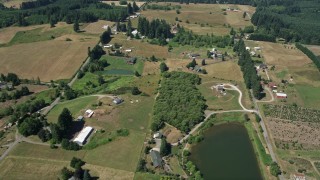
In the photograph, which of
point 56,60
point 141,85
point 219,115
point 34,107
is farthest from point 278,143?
point 56,60

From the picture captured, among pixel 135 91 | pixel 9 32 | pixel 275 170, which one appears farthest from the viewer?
pixel 9 32

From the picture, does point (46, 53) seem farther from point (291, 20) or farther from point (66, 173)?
point (291, 20)

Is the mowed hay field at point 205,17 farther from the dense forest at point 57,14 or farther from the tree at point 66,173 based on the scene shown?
the tree at point 66,173

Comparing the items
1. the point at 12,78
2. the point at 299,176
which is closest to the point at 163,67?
the point at 12,78

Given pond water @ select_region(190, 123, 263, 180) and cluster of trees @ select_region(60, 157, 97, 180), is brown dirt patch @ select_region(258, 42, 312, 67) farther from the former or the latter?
cluster of trees @ select_region(60, 157, 97, 180)

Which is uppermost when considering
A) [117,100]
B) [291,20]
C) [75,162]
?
[291,20]

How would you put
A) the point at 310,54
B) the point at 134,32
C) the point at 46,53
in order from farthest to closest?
the point at 134,32 < the point at 310,54 < the point at 46,53

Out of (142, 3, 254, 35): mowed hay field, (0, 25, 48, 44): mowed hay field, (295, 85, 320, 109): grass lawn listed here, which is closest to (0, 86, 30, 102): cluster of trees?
(0, 25, 48, 44): mowed hay field
